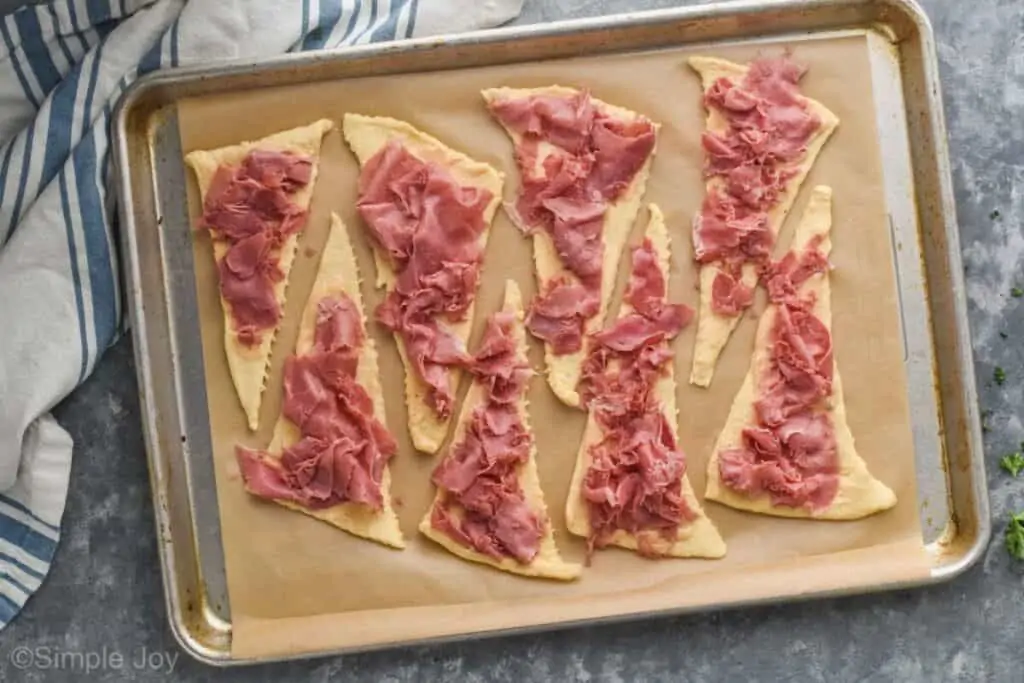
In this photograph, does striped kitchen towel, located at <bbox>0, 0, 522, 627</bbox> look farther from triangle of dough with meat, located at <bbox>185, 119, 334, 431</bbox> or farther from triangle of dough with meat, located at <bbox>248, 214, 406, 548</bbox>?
triangle of dough with meat, located at <bbox>248, 214, 406, 548</bbox>

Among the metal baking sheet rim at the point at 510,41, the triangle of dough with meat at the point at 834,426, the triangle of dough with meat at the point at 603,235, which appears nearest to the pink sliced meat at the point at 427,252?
the triangle of dough with meat at the point at 603,235

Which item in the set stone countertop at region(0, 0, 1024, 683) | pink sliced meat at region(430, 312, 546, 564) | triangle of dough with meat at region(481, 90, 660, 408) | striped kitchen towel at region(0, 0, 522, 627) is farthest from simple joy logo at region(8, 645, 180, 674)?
triangle of dough with meat at region(481, 90, 660, 408)

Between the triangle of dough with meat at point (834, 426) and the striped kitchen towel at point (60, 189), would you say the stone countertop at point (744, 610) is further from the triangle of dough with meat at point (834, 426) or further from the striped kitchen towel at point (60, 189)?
the triangle of dough with meat at point (834, 426)

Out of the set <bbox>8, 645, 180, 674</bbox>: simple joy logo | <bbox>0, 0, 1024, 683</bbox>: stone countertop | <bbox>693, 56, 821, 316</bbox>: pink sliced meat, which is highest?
<bbox>693, 56, 821, 316</bbox>: pink sliced meat

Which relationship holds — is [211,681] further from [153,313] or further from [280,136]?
[280,136]

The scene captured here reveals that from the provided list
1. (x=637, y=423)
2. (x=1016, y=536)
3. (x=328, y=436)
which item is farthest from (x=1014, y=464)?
(x=328, y=436)

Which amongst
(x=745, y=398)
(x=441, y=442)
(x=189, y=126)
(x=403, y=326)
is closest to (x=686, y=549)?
(x=745, y=398)
